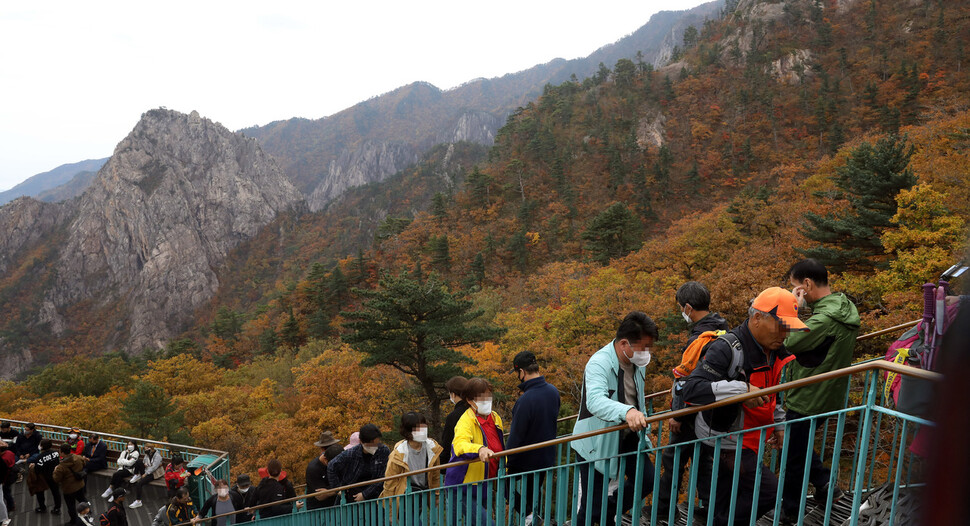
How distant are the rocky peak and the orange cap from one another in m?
116

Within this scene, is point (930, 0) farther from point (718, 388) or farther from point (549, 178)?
point (718, 388)

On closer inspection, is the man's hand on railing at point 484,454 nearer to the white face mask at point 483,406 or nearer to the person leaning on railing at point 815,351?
the white face mask at point 483,406

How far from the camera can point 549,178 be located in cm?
5925

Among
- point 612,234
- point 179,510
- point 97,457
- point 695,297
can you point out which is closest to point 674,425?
point 695,297

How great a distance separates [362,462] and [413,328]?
13406 mm

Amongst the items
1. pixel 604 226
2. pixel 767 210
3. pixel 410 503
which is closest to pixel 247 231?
pixel 604 226

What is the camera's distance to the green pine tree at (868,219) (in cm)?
1630

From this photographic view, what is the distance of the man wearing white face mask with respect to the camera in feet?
18.5

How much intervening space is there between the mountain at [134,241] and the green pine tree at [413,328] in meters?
97.0

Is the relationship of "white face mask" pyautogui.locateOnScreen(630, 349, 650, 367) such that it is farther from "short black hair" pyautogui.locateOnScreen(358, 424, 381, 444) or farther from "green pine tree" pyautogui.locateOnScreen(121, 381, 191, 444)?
"green pine tree" pyautogui.locateOnScreen(121, 381, 191, 444)

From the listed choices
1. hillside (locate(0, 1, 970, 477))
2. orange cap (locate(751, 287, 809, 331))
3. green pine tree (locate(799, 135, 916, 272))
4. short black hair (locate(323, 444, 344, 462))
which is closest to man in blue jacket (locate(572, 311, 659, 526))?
orange cap (locate(751, 287, 809, 331))

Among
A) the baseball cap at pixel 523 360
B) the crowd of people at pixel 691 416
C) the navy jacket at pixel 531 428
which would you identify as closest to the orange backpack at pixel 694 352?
the crowd of people at pixel 691 416

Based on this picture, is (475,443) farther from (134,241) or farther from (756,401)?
(134,241)

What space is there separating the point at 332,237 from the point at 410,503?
114 meters
